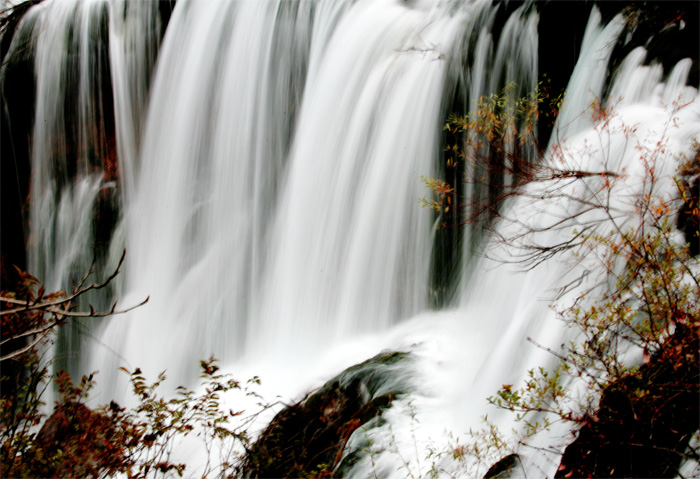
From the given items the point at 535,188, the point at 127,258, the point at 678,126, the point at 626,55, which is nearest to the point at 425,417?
the point at 535,188

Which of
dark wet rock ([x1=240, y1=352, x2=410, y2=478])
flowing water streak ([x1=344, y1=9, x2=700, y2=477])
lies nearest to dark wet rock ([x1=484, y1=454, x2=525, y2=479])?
flowing water streak ([x1=344, y1=9, x2=700, y2=477])

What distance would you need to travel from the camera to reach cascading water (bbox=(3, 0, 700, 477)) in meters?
5.82

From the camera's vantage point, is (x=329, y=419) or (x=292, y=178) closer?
(x=329, y=419)

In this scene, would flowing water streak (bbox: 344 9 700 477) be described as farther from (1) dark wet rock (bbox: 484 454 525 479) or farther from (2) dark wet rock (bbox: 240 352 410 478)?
(2) dark wet rock (bbox: 240 352 410 478)

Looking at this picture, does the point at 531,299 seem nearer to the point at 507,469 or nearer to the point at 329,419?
the point at 507,469

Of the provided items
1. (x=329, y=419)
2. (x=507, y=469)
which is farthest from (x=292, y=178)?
(x=507, y=469)

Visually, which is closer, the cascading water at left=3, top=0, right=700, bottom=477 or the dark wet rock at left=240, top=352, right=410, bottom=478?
the dark wet rock at left=240, top=352, right=410, bottom=478

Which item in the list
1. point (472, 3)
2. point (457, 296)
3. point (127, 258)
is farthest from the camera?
point (127, 258)

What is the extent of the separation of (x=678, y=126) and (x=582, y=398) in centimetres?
225

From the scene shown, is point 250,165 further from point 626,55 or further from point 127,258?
point 626,55

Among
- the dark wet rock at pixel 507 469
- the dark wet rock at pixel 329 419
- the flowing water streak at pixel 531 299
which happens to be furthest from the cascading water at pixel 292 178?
the dark wet rock at pixel 507 469

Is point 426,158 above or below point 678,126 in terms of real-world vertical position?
above

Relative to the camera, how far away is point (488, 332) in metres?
5.98

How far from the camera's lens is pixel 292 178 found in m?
8.13
